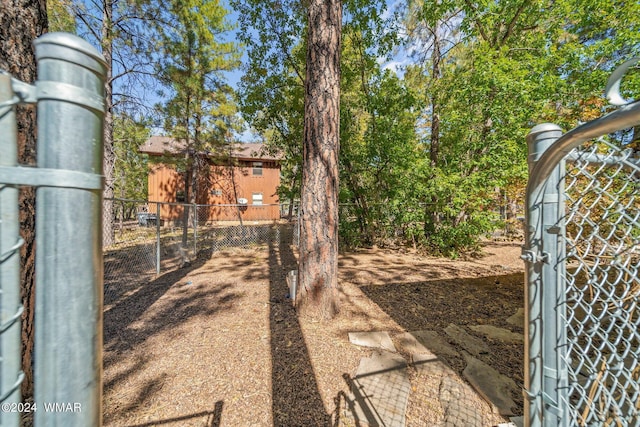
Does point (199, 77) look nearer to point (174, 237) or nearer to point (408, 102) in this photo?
point (174, 237)

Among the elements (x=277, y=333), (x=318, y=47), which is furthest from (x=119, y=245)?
(x=318, y=47)

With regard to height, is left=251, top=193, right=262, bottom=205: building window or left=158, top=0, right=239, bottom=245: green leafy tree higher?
left=158, top=0, right=239, bottom=245: green leafy tree

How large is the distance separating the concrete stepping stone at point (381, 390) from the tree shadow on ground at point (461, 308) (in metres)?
0.52

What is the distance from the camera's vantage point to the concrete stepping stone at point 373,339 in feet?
8.43

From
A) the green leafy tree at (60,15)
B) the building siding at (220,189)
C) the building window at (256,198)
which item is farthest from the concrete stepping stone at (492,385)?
the building window at (256,198)

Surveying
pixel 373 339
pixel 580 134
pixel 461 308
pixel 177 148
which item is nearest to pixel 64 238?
pixel 580 134

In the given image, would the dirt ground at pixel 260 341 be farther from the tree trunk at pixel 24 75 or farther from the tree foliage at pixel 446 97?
the tree foliage at pixel 446 97

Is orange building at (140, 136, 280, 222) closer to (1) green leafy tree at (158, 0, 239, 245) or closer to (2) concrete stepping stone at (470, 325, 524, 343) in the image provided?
(1) green leafy tree at (158, 0, 239, 245)

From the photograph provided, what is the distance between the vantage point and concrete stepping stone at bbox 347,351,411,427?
5.76ft

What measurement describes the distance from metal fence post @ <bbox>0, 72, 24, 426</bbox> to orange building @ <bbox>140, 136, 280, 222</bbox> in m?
15.5

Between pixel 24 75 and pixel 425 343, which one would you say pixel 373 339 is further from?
pixel 24 75

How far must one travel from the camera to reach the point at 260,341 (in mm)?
2641

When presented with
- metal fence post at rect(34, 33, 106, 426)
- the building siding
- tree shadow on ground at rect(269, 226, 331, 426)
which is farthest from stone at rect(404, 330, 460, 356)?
the building siding

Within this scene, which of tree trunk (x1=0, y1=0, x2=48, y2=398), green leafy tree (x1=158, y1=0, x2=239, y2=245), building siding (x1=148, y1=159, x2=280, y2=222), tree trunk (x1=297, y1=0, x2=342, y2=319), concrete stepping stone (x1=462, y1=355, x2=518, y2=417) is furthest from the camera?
building siding (x1=148, y1=159, x2=280, y2=222)
